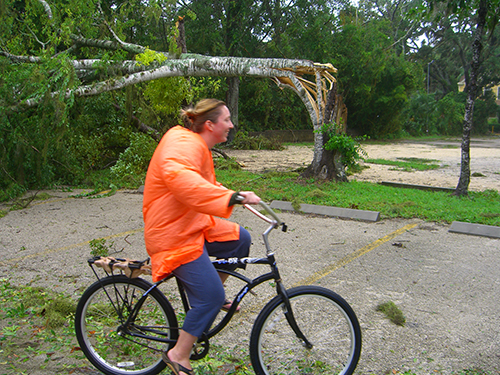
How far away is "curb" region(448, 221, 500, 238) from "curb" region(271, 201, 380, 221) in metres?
1.17

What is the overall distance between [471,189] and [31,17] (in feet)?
37.0

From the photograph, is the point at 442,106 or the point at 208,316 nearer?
the point at 208,316

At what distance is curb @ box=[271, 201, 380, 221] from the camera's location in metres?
7.33

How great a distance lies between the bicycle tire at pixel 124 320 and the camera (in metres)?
2.81

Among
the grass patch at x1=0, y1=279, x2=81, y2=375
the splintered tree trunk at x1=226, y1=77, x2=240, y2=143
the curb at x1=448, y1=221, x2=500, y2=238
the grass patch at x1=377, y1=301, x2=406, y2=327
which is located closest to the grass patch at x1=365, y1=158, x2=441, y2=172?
the curb at x1=448, y1=221, x2=500, y2=238

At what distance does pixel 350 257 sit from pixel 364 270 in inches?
18.7

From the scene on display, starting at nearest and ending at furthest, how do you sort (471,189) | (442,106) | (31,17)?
1. (471,189)
2. (31,17)
3. (442,106)

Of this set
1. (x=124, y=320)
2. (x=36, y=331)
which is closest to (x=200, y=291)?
(x=124, y=320)

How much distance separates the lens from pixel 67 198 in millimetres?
9258

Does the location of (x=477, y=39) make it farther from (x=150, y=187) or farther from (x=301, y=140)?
(x=301, y=140)

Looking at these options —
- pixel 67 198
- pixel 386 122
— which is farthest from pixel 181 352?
pixel 386 122

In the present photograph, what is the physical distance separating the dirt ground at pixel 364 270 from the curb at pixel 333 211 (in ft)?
0.73

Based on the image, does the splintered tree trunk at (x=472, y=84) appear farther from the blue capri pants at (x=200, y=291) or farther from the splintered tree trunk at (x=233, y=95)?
the splintered tree trunk at (x=233, y=95)

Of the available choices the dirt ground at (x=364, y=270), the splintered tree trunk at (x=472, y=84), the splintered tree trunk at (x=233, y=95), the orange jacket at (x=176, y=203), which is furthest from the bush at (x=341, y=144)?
the splintered tree trunk at (x=233, y=95)
